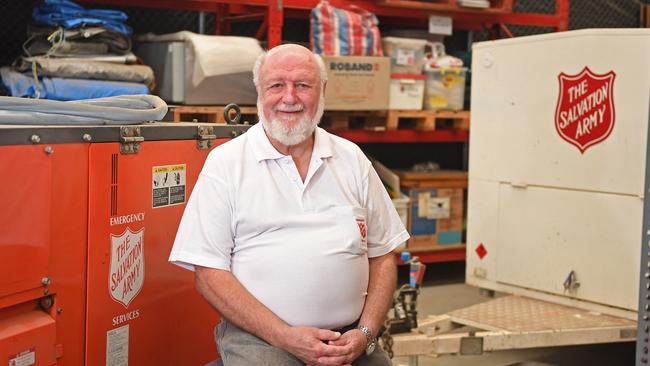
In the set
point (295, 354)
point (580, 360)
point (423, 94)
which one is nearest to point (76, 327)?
point (295, 354)

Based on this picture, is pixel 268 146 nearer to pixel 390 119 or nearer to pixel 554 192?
pixel 554 192

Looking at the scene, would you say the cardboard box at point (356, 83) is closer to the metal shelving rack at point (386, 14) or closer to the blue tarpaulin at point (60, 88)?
the metal shelving rack at point (386, 14)

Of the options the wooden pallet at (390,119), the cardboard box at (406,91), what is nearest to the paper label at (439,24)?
the cardboard box at (406,91)

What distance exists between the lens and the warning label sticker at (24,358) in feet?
8.25

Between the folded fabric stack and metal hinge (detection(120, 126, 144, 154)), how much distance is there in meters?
2.49

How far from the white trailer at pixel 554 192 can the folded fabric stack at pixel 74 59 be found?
2329 millimetres

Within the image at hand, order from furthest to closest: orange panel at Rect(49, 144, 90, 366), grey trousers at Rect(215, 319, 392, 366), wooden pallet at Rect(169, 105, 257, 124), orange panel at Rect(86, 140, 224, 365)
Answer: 1. wooden pallet at Rect(169, 105, 257, 124)
2. orange panel at Rect(86, 140, 224, 365)
3. grey trousers at Rect(215, 319, 392, 366)
4. orange panel at Rect(49, 144, 90, 366)

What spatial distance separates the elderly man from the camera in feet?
9.33

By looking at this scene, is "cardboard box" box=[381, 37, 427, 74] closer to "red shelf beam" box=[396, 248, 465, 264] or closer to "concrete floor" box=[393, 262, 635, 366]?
"red shelf beam" box=[396, 248, 465, 264]

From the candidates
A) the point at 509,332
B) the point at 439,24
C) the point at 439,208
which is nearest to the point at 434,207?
the point at 439,208

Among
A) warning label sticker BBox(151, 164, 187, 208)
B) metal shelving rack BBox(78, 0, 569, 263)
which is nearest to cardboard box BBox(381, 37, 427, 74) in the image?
metal shelving rack BBox(78, 0, 569, 263)

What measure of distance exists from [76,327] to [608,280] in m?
2.90

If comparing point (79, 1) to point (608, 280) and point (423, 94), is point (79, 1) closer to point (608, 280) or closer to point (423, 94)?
point (423, 94)

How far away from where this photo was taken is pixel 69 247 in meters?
2.77
